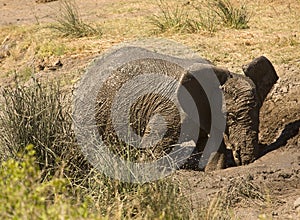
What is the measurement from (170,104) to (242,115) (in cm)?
70

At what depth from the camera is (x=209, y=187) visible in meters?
6.29

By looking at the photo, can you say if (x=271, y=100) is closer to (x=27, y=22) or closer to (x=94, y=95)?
(x=94, y=95)

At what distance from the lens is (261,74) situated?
7000 mm

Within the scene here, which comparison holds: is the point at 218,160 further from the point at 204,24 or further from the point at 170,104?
the point at 204,24

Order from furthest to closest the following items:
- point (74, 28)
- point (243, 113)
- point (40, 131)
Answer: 1. point (74, 28)
2. point (243, 113)
3. point (40, 131)

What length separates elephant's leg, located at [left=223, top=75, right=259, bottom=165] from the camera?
21.8 ft

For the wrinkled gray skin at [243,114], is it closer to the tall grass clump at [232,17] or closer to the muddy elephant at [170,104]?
the muddy elephant at [170,104]

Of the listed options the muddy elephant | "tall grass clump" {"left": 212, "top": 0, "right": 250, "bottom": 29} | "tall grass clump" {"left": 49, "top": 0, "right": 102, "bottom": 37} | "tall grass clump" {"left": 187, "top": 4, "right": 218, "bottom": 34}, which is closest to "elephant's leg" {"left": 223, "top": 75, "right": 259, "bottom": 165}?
the muddy elephant

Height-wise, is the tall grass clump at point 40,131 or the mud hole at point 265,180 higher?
the tall grass clump at point 40,131

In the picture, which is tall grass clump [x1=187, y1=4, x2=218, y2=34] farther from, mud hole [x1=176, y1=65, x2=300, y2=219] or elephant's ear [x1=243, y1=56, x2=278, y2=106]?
elephant's ear [x1=243, y1=56, x2=278, y2=106]

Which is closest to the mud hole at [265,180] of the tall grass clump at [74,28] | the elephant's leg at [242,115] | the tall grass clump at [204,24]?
the elephant's leg at [242,115]

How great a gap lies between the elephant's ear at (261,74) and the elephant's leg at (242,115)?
0.21 meters

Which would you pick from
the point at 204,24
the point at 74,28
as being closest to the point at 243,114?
the point at 204,24

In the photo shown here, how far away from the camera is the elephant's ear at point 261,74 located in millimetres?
6914
